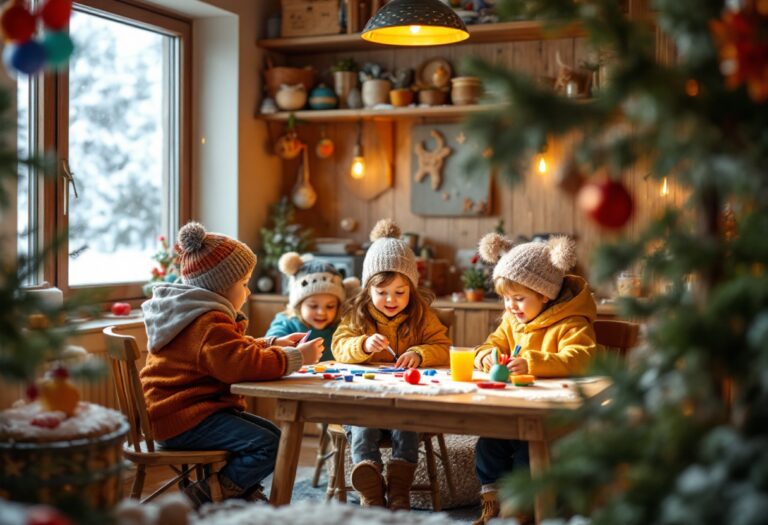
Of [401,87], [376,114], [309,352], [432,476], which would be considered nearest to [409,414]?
[309,352]

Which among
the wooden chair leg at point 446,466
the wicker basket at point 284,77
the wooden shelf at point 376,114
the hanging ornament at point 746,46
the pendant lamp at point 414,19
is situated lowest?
the wooden chair leg at point 446,466

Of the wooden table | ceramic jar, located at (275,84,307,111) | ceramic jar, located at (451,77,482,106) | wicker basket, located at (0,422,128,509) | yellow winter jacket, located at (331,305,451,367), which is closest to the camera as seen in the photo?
wicker basket, located at (0,422,128,509)

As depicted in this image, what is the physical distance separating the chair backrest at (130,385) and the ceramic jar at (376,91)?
7.98 ft

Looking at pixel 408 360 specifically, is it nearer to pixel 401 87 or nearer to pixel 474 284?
pixel 474 284

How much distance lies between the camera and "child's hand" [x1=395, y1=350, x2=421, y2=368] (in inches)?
126

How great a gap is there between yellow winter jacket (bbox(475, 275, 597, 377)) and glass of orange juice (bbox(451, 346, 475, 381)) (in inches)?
7.6

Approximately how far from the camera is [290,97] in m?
5.10

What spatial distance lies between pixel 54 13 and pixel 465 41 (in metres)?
3.60

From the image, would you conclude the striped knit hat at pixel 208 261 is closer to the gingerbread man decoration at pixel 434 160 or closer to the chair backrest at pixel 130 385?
the chair backrest at pixel 130 385

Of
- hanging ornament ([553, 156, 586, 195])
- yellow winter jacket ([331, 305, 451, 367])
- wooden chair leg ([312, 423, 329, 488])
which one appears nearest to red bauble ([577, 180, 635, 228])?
hanging ornament ([553, 156, 586, 195])

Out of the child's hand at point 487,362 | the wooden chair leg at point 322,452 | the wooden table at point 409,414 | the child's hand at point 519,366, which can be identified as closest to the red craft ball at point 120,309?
the wooden chair leg at point 322,452

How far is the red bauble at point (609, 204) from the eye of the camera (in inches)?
58.6

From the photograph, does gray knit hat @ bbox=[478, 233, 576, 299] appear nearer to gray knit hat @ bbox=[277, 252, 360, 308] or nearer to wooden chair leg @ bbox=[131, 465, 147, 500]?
gray knit hat @ bbox=[277, 252, 360, 308]

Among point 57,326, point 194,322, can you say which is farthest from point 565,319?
point 57,326
